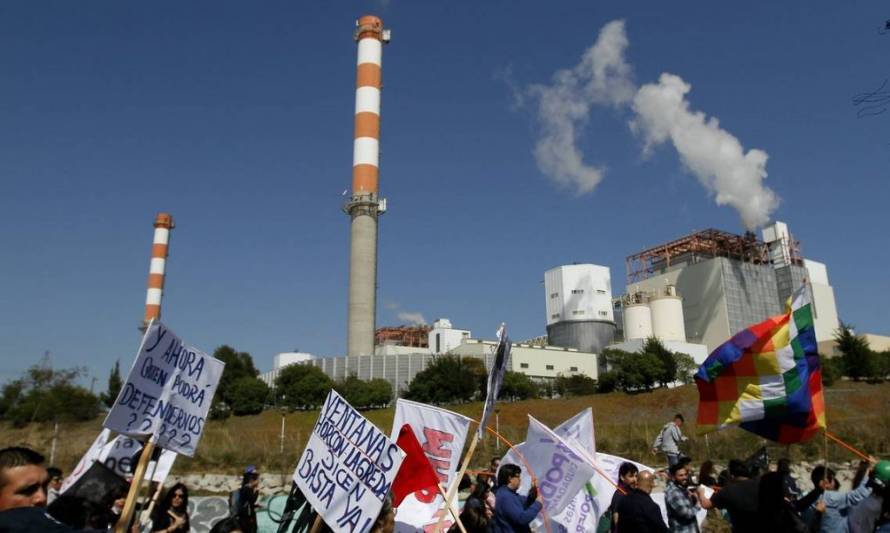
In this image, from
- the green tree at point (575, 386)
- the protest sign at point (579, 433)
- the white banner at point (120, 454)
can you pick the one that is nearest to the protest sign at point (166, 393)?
the white banner at point (120, 454)

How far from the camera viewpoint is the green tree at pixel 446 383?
48.6 m

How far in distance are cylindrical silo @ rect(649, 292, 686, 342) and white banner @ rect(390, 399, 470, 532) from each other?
58656 mm

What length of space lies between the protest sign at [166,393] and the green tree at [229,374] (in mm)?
46346

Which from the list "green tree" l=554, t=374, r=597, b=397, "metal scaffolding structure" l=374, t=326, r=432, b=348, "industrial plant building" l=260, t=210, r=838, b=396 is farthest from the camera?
"metal scaffolding structure" l=374, t=326, r=432, b=348

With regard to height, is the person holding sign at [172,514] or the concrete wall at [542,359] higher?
the concrete wall at [542,359]

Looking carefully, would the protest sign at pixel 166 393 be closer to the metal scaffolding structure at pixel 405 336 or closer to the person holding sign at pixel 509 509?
the person holding sign at pixel 509 509

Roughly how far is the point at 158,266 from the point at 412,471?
209ft

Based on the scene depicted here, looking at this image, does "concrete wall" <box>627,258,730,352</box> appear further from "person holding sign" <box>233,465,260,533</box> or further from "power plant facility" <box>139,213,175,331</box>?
"person holding sign" <box>233,465,260,533</box>

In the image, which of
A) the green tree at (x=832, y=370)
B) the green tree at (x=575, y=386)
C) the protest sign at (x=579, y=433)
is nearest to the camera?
the protest sign at (x=579, y=433)

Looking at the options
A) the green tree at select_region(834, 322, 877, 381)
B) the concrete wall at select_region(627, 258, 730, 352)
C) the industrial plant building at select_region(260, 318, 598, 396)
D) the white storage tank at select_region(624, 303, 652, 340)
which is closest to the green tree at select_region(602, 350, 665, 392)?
the industrial plant building at select_region(260, 318, 598, 396)

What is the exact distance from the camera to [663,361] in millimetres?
50312

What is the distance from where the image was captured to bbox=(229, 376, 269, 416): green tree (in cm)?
5016

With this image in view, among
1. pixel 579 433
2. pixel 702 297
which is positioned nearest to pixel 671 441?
pixel 579 433

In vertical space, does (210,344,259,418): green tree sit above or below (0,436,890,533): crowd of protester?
above
